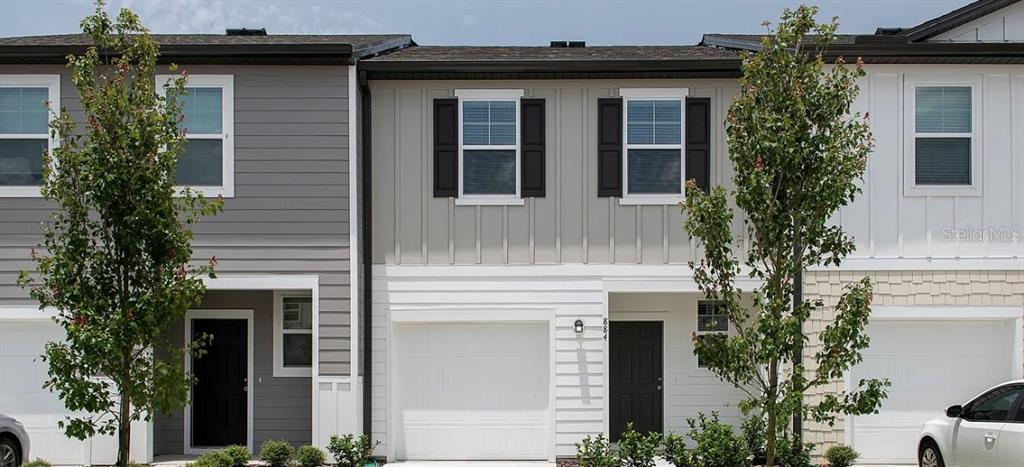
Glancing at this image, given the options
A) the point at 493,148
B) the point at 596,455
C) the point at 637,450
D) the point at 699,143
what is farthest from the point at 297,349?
the point at 699,143

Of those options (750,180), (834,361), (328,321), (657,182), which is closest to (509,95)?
(657,182)

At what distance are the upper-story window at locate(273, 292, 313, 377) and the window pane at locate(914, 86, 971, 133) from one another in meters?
8.95

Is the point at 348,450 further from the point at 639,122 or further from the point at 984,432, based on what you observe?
the point at 984,432

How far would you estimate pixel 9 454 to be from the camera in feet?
39.3

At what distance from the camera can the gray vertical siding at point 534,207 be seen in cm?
1378

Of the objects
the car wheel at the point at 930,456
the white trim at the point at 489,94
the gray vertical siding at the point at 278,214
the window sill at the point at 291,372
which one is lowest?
the car wheel at the point at 930,456

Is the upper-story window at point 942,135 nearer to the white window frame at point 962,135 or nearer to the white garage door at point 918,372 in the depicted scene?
the white window frame at point 962,135

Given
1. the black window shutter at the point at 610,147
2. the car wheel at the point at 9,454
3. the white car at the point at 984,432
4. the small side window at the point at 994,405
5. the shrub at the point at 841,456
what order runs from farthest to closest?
the black window shutter at the point at 610,147
the shrub at the point at 841,456
the car wheel at the point at 9,454
the small side window at the point at 994,405
the white car at the point at 984,432

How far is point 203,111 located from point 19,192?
103 inches

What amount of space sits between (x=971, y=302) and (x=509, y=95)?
22.3ft

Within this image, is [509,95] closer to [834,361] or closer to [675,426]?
[675,426]

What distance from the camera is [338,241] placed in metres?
13.2

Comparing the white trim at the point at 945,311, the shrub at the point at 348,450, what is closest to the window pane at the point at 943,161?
the white trim at the point at 945,311

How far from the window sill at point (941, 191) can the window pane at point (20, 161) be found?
11.5 metres
